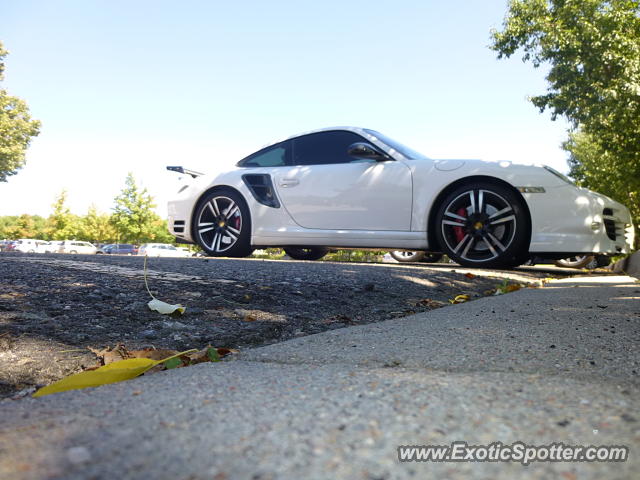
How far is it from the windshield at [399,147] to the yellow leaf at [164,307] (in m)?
3.66

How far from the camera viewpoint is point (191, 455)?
0.82 meters

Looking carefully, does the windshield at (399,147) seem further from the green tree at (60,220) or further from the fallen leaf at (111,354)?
the green tree at (60,220)

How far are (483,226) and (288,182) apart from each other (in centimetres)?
226

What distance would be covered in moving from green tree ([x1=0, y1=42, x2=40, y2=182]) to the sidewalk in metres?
33.9

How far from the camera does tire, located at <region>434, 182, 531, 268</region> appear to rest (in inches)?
190

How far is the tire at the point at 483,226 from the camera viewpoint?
4.83m

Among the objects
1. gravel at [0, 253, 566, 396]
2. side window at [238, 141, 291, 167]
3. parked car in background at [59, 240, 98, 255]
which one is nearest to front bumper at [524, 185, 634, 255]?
gravel at [0, 253, 566, 396]

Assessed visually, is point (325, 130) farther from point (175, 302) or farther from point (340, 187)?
point (175, 302)

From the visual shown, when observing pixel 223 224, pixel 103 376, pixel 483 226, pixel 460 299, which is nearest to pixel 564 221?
pixel 483 226

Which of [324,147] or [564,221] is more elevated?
[324,147]

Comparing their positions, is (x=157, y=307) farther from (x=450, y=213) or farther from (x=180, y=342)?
(x=450, y=213)

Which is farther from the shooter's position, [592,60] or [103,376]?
[592,60]

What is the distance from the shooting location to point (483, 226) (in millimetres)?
4934

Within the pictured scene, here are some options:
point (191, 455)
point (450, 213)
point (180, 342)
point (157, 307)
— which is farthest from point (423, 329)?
point (450, 213)
